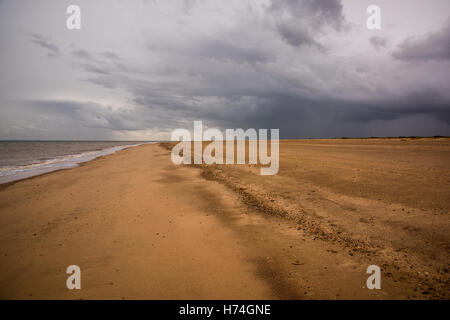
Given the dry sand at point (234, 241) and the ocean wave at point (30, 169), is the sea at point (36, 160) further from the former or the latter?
the dry sand at point (234, 241)

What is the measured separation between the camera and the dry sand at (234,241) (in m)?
4.22

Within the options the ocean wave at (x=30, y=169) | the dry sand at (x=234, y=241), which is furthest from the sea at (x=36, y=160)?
the dry sand at (x=234, y=241)

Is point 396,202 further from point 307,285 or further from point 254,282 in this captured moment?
point 254,282

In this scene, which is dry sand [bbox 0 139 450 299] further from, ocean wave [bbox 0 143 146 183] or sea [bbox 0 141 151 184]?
sea [bbox 0 141 151 184]

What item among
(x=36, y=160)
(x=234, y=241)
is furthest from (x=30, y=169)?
(x=234, y=241)

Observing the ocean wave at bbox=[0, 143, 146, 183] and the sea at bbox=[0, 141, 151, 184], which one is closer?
A: the ocean wave at bbox=[0, 143, 146, 183]

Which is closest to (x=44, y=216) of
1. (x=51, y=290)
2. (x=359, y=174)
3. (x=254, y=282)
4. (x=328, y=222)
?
(x=51, y=290)

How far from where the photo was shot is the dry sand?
13.9 feet

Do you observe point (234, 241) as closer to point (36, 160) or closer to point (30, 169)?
point (30, 169)

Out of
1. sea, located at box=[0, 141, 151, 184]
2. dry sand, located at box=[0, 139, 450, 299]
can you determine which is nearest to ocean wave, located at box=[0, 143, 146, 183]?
sea, located at box=[0, 141, 151, 184]
